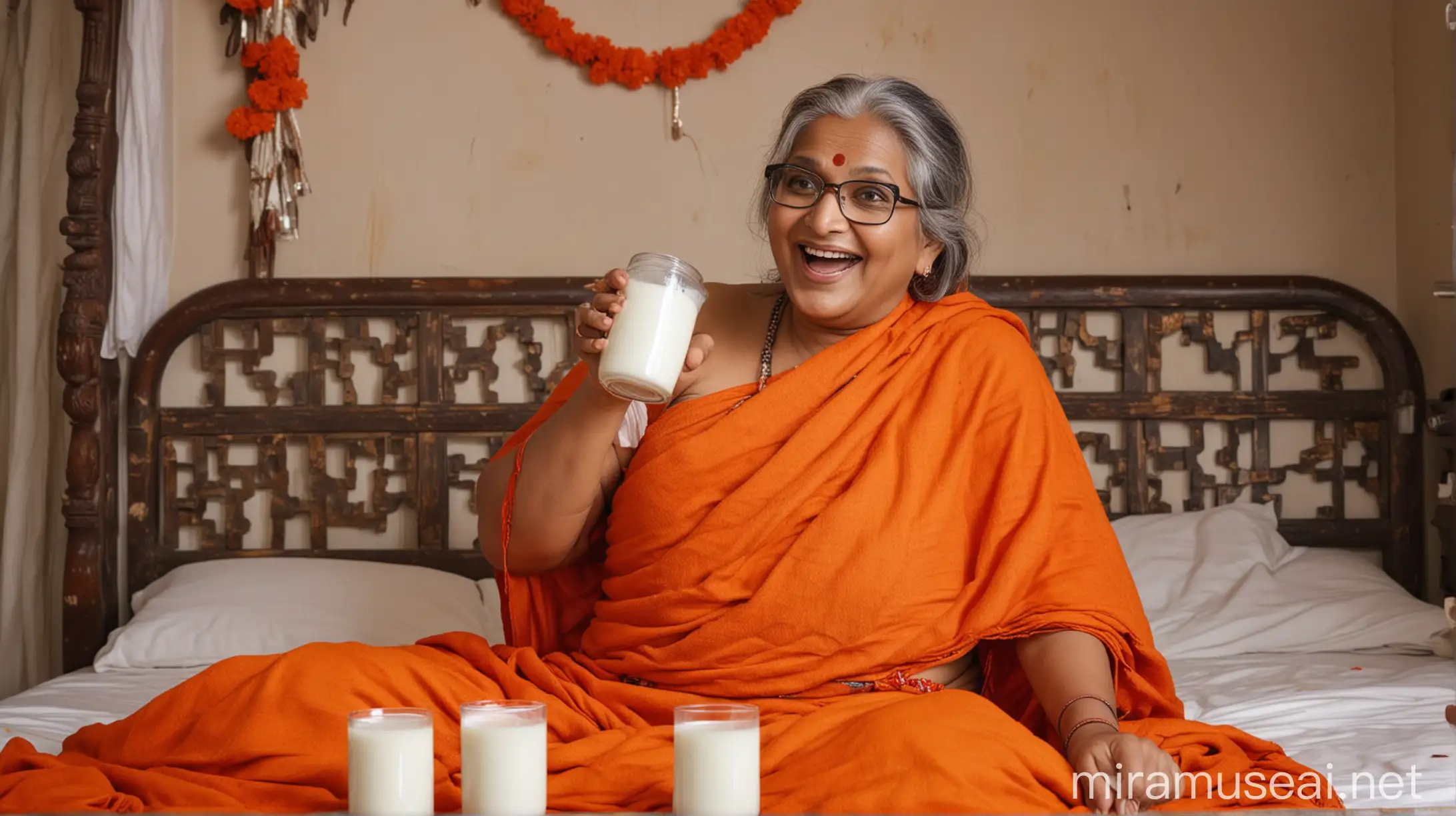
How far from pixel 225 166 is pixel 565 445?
2132 millimetres

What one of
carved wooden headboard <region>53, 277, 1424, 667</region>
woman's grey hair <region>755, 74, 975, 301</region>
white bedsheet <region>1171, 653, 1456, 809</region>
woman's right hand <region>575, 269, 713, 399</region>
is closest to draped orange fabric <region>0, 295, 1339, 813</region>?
woman's grey hair <region>755, 74, 975, 301</region>

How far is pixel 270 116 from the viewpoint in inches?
132

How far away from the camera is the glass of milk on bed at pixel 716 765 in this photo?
1110 millimetres

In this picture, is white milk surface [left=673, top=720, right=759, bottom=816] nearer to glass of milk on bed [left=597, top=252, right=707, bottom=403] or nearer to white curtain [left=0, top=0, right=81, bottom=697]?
glass of milk on bed [left=597, top=252, right=707, bottom=403]

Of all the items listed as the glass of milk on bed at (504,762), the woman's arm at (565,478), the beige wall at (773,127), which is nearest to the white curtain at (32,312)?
the beige wall at (773,127)

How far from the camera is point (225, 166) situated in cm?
345

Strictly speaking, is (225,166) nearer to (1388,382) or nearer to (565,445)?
(565,445)

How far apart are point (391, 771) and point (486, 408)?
227cm

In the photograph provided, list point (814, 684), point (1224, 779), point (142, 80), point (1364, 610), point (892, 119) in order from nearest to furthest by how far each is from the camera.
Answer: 1. point (1224, 779)
2. point (814, 684)
3. point (892, 119)
4. point (1364, 610)
5. point (142, 80)

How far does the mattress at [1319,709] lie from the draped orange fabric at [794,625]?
0.39m

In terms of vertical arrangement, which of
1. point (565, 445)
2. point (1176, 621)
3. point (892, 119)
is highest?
point (892, 119)

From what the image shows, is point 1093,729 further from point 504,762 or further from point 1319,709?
point 1319,709

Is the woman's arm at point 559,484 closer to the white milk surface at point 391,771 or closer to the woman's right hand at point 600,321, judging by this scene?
the woman's right hand at point 600,321

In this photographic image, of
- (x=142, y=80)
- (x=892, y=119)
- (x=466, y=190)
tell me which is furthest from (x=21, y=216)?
(x=892, y=119)
